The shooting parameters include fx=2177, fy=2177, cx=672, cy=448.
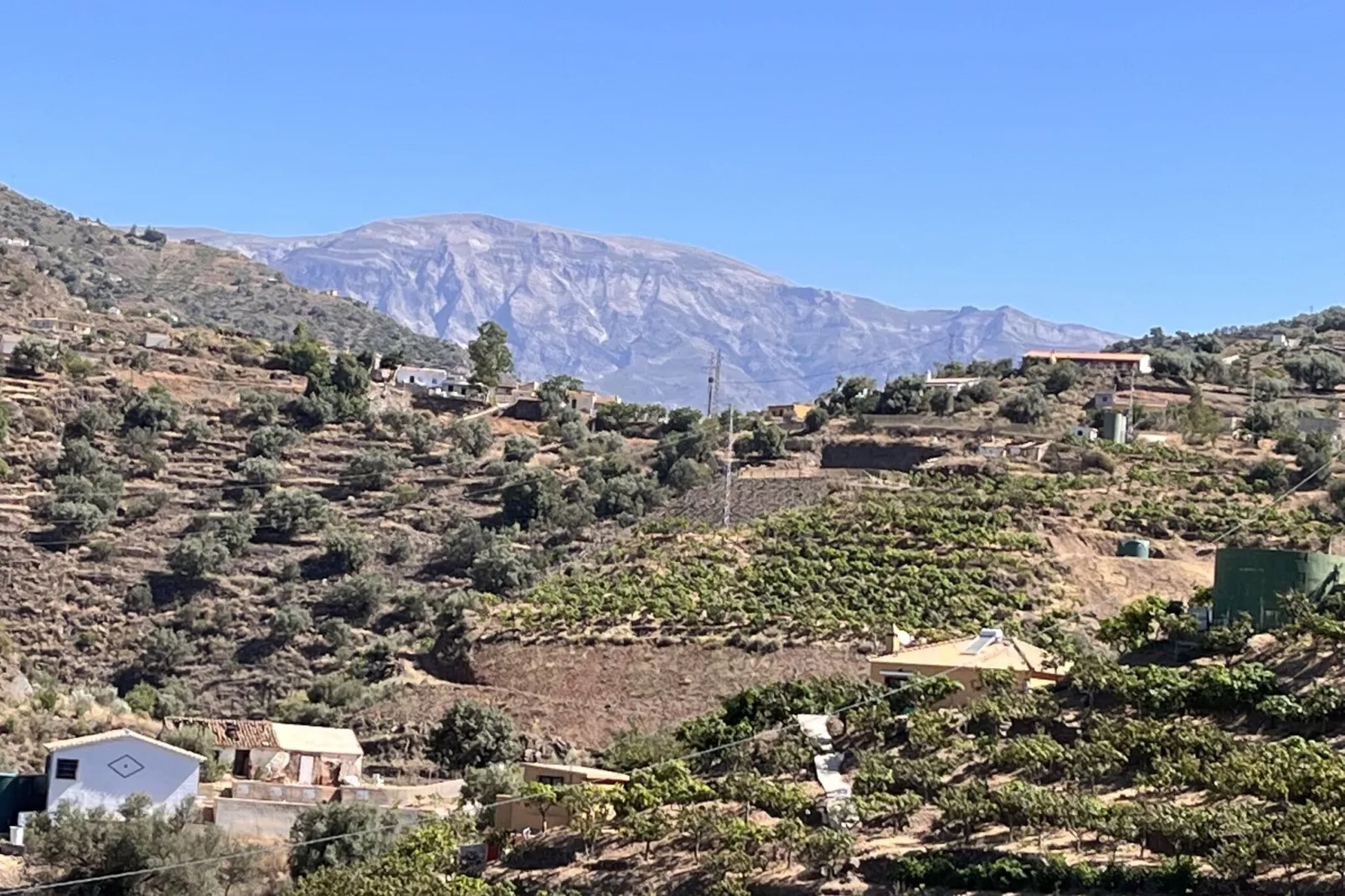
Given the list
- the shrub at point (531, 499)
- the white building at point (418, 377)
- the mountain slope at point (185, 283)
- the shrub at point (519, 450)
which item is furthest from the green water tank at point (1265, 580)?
the mountain slope at point (185, 283)

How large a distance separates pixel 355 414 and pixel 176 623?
19.1 meters

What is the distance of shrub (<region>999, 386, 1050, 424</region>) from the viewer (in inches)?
2985

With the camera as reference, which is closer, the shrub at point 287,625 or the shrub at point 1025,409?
the shrub at point 287,625

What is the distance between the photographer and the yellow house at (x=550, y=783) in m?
37.0

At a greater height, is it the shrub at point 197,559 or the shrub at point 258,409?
the shrub at point 258,409

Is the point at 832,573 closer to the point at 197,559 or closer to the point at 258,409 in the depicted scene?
the point at 197,559

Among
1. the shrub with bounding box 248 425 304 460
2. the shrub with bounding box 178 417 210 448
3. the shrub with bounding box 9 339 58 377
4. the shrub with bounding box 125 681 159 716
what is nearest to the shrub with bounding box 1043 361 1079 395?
the shrub with bounding box 248 425 304 460

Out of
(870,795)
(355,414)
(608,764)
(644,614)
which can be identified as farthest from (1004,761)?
(355,414)

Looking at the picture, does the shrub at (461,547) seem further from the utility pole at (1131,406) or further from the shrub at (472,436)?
the utility pole at (1131,406)

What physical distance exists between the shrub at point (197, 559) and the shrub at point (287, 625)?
11.9 ft

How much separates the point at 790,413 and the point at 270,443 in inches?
881

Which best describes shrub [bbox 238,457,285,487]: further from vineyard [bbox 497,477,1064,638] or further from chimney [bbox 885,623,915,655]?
chimney [bbox 885,623,915,655]

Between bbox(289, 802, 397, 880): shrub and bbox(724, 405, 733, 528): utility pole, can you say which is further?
bbox(724, 405, 733, 528): utility pole

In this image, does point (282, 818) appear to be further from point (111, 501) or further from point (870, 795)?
point (111, 501)
